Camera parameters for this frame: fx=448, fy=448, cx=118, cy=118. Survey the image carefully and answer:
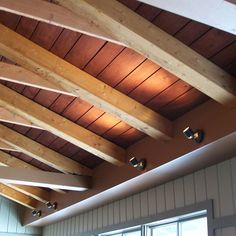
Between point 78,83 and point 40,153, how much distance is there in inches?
88.6

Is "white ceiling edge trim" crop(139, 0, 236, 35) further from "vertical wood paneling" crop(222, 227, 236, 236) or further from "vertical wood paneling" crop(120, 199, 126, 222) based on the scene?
"vertical wood paneling" crop(120, 199, 126, 222)

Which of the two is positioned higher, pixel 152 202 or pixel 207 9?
pixel 207 9

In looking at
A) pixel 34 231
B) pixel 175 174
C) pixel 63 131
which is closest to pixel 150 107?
pixel 175 174

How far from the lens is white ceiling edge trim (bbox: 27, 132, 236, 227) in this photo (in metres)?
4.06

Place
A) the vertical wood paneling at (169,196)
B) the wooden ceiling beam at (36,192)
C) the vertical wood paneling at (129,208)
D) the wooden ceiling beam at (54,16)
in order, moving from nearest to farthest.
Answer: the wooden ceiling beam at (54,16) → the vertical wood paneling at (169,196) → the vertical wood paneling at (129,208) → the wooden ceiling beam at (36,192)

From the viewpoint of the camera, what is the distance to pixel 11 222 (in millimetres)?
9148

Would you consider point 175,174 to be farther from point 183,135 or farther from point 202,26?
point 202,26

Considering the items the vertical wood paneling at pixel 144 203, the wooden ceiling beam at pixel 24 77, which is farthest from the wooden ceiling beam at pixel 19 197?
the wooden ceiling beam at pixel 24 77

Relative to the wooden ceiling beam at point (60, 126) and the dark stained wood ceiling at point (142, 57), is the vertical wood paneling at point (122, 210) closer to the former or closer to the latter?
the wooden ceiling beam at point (60, 126)

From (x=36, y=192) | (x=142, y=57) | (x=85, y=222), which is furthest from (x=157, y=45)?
(x=36, y=192)

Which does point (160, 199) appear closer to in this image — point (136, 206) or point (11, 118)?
point (136, 206)

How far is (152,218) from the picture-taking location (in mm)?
5414

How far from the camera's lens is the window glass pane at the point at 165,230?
530 cm

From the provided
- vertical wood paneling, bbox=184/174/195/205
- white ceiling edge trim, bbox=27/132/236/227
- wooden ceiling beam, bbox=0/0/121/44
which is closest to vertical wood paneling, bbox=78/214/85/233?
white ceiling edge trim, bbox=27/132/236/227
